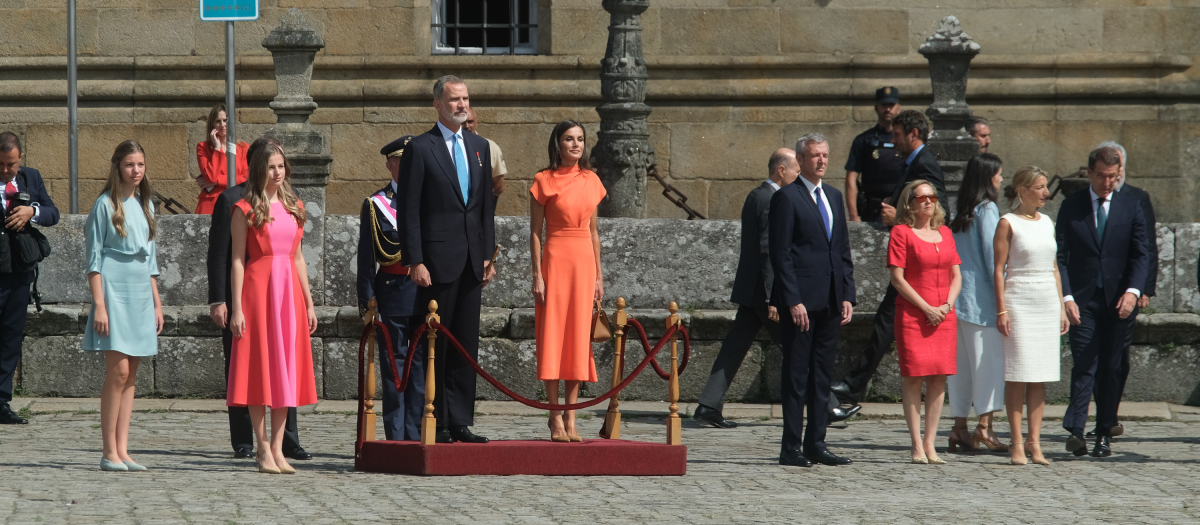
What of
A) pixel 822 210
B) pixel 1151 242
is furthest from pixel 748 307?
pixel 1151 242

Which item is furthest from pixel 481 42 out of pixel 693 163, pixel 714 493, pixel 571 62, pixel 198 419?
pixel 714 493

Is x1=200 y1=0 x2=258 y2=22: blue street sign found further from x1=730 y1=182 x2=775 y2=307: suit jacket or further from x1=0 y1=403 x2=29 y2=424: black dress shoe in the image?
x1=730 y1=182 x2=775 y2=307: suit jacket

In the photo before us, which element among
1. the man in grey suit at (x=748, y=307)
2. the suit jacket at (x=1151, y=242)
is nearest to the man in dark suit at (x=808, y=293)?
the man in grey suit at (x=748, y=307)

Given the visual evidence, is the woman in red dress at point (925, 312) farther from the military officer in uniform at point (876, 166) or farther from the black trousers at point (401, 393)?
the black trousers at point (401, 393)

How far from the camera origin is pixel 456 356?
24.6 ft

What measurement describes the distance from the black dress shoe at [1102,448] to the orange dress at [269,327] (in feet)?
14.3

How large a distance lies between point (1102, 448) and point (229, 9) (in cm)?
Result: 613

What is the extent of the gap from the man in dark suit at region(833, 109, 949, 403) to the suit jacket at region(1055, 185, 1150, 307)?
118cm

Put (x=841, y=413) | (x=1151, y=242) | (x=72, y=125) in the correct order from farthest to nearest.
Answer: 1. (x=72, y=125)
2. (x=841, y=413)
3. (x=1151, y=242)

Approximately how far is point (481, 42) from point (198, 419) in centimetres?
613

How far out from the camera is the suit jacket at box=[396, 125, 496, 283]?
24.0 ft

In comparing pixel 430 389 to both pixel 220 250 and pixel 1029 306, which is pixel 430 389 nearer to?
pixel 220 250

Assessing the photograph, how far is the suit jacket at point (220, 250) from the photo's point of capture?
7410mm

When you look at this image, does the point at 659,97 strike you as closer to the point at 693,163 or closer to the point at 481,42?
the point at 693,163
